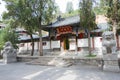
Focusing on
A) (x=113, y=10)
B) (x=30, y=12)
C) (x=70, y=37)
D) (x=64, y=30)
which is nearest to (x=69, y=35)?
(x=70, y=37)

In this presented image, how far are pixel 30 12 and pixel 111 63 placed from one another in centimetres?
986

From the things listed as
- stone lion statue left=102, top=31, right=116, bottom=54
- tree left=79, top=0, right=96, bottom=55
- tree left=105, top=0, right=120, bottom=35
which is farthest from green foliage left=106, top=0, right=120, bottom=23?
stone lion statue left=102, top=31, right=116, bottom=54

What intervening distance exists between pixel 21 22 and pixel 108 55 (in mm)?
10370

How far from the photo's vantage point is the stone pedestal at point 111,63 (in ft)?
27.0

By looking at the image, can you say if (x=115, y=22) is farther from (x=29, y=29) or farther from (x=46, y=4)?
(x=29, y=29)

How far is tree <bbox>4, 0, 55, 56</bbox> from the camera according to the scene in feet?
51.0

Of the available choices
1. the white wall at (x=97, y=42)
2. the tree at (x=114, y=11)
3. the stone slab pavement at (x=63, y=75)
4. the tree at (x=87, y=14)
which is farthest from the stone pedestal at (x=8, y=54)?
the tree at (x=114, y=11)

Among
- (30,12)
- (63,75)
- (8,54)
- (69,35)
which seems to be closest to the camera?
(63,75)

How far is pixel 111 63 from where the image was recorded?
27.4ft

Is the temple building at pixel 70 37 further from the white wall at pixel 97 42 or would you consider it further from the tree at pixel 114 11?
the tree at pixel 114 11

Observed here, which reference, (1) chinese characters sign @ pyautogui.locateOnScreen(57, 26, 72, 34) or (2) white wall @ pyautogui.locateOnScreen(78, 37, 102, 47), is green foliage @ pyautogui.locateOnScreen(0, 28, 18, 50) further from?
(2) white wall @ pyautogui.locateOnScreen(78, 37, 102, 47)

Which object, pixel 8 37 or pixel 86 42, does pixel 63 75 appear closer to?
pixel 86 42

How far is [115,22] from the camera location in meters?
12.2

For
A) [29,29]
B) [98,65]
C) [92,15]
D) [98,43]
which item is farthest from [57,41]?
[98,65]
